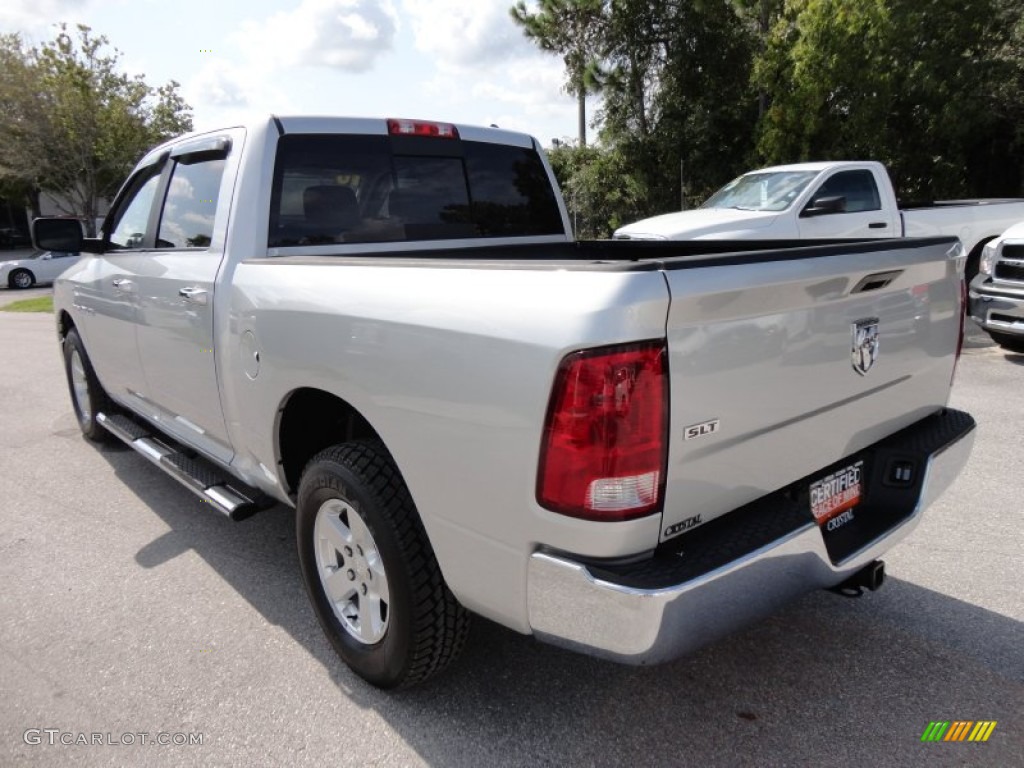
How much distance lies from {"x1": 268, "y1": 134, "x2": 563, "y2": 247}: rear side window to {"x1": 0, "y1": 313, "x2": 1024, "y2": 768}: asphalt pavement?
169 centimetres

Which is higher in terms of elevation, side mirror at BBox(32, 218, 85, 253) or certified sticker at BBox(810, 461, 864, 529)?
side mirror at BBox(32, 218, 85, 253)

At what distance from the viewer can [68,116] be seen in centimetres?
2658

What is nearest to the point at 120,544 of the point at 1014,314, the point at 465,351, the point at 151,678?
the point at 151,678

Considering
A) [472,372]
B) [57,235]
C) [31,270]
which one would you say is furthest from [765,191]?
[31,270]

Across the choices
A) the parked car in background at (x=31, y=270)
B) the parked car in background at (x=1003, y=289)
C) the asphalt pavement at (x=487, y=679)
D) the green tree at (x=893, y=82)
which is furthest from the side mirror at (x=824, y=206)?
the parked car in background at (x=31, y=270)

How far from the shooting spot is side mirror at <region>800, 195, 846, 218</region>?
338 inches

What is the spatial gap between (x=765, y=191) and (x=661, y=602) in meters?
8.81

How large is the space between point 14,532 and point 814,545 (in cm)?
420

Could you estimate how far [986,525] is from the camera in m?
3.72

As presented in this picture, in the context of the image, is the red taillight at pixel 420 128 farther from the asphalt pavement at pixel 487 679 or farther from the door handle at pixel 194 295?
the asphalt pavement at pixel 487 679

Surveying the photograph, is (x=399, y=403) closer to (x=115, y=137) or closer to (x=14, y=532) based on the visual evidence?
(x=14, y=532)

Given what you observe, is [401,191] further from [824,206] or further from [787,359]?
[824,206]

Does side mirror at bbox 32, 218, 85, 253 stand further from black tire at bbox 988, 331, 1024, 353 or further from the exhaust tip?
black tire at bbox 988, 331, 1024, 353

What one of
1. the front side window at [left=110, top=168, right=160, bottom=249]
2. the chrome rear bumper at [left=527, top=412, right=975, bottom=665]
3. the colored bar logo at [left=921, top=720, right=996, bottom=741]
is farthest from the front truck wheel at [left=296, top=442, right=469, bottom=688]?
the front side window at [left=110, top=168, right=160, bottom=249]
